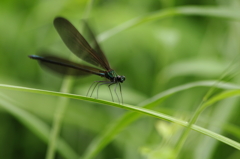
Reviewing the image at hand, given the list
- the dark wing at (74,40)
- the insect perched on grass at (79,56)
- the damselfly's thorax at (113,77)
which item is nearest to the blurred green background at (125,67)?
the damselfly's thorax at (113,77)

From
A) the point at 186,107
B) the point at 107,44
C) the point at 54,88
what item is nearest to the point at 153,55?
the point at 107,44

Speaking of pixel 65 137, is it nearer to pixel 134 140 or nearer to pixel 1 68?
pixel 134 140

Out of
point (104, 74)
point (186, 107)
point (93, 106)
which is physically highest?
point (186, 107)

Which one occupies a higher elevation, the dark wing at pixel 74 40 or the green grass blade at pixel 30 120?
the dark wing at pixel 74 40

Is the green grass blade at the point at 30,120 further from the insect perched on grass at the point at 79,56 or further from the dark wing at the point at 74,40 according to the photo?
the dark wing at the point at 74,40

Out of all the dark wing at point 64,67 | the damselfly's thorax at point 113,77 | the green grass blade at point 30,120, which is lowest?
the green grass blade at point 30,120

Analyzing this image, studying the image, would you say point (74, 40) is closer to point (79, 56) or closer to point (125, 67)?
point (79, 56)

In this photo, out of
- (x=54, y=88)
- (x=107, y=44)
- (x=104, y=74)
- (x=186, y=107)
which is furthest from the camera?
(x=107, y=44)
